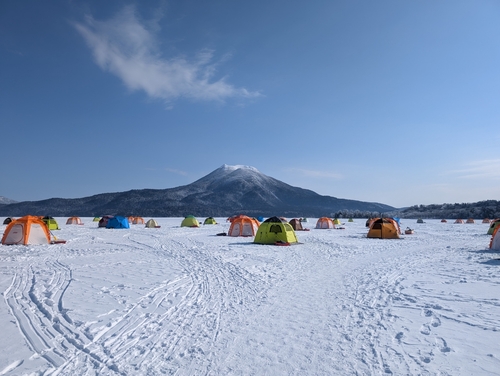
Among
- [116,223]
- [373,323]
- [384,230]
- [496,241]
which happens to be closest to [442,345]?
[373,323]

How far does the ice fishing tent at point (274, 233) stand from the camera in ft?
68.6

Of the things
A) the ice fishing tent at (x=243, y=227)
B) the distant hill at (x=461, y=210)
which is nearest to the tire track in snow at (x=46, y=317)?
the ice fishing tent at (x=243, y=227)

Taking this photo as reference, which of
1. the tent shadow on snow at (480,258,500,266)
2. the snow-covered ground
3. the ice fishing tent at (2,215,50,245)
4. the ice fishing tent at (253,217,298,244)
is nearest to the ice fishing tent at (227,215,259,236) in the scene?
the ice fishing tent at (253,217,298,244)

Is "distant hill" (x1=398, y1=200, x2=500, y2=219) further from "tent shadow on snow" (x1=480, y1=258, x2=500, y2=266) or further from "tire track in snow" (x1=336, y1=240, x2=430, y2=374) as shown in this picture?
"tire track in snow" (x1=336, y1=240, x2=430, y2=374)

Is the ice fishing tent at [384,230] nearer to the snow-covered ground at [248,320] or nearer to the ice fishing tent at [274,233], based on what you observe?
the ice fishing tent at [274,233]

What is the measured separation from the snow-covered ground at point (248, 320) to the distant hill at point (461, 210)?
8488 centimetres

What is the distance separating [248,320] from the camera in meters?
6.46

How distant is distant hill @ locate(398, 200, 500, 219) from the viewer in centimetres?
8388

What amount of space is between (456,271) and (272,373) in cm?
1029

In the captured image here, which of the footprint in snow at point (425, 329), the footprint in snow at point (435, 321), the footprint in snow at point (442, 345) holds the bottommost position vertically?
the footprint in snow at point (442, 345)

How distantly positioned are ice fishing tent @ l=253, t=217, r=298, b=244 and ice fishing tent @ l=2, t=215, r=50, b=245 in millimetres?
12694

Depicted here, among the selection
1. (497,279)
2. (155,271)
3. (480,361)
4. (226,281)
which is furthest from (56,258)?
(497,279)

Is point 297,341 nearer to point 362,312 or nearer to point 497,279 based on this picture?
point 362,312

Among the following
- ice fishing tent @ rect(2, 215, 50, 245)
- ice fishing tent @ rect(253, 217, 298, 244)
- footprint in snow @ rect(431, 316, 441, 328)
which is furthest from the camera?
ice fishing tent @ rect(253, 217, 298, 244)
